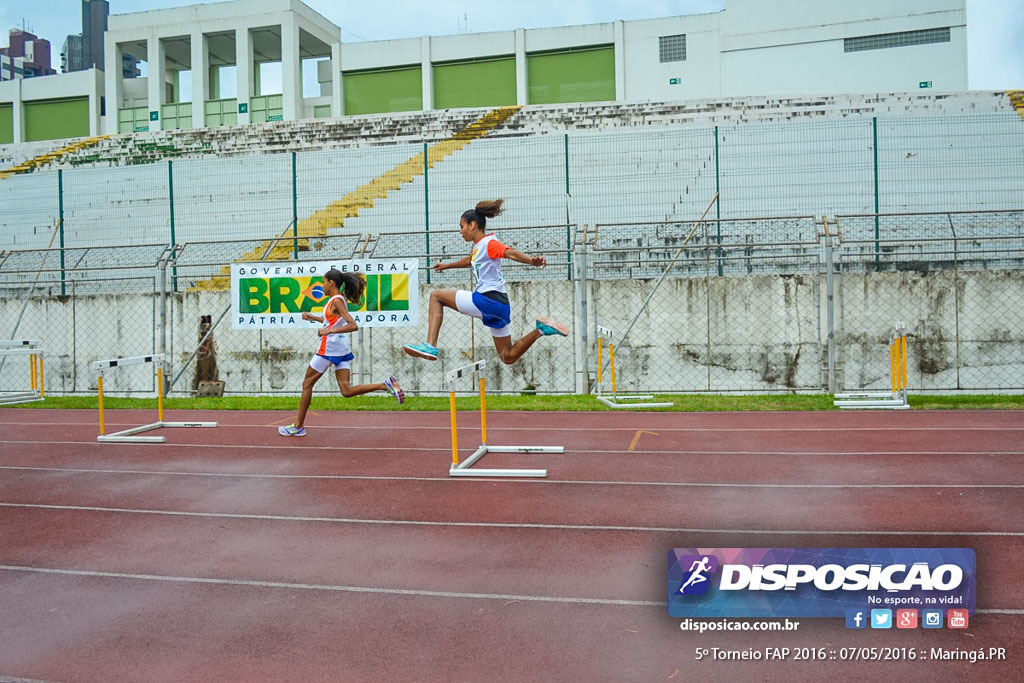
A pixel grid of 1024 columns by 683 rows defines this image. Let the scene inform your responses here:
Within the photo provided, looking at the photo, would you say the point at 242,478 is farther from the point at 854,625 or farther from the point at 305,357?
the point at 305,357

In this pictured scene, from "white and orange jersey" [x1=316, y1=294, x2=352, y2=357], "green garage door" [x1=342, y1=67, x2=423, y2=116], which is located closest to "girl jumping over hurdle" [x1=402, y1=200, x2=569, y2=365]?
"white and orange jersey" [x1=316, y1=294, x2=352, y2=357]

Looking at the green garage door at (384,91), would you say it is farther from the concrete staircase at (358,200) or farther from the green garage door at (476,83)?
the concrete staircase at (358,200)

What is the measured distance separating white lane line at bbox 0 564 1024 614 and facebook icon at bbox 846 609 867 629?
70cm

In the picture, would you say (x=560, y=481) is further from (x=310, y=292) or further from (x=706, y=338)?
(x=310, y=292)

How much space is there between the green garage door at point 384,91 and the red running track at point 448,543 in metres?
32.4

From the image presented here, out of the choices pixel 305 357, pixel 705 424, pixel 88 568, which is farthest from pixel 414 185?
pixel 88 568

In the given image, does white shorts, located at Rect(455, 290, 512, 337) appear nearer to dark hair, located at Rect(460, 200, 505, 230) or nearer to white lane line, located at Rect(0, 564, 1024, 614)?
dark hair, located at Rect(460, 200, 505, 230)

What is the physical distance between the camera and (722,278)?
14023 mm

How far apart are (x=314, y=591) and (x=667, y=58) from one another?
35.8 metres

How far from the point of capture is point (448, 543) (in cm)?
510

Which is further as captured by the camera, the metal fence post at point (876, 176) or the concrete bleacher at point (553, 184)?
the concrete bleacher at point (553, 184)

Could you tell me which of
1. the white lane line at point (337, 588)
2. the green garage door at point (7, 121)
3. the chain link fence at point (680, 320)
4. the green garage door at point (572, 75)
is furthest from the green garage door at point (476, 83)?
the white lane line at point (337, 588)

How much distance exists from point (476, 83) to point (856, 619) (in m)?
37.6

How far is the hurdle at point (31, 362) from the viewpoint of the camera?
12523 mm
